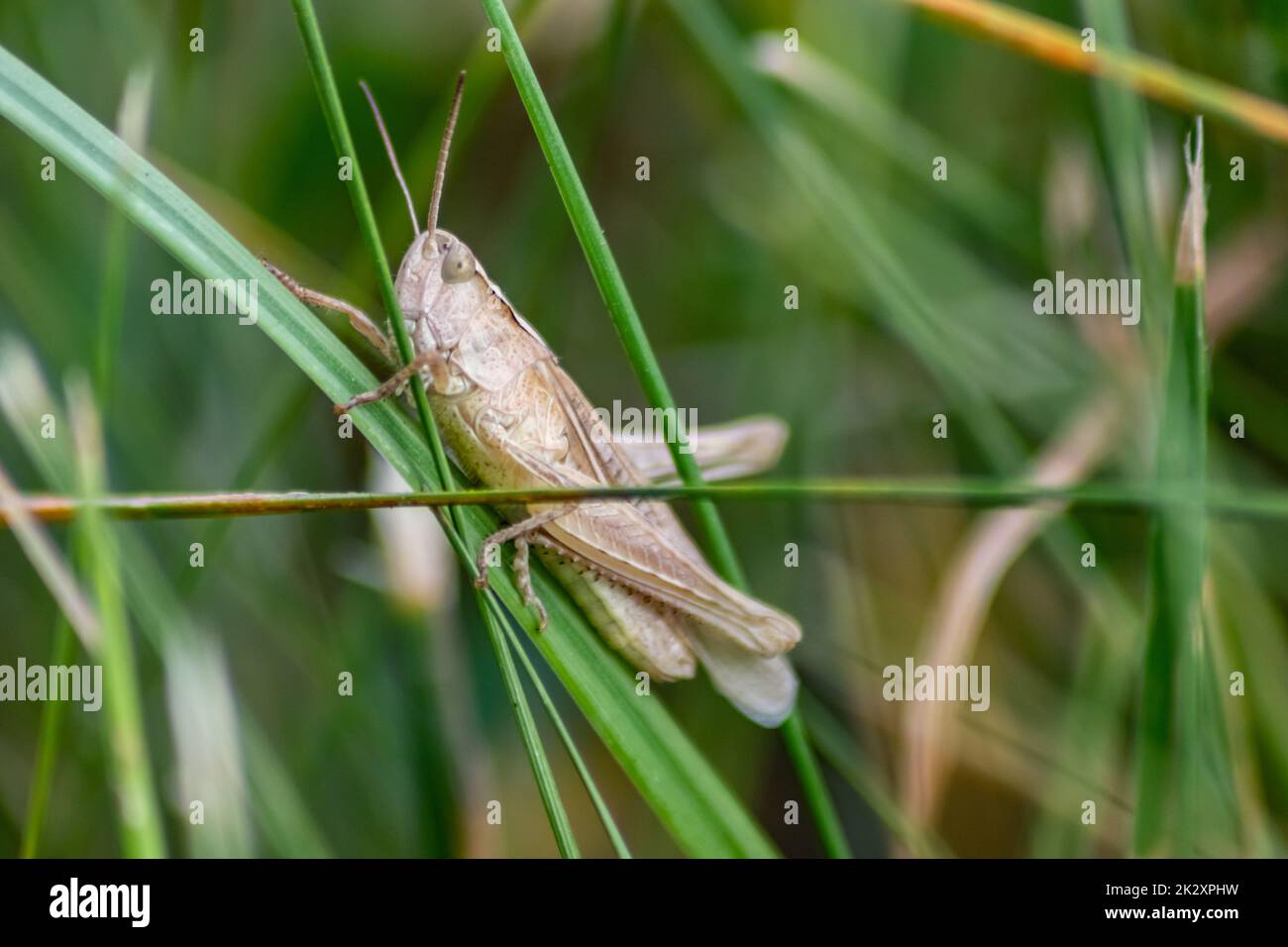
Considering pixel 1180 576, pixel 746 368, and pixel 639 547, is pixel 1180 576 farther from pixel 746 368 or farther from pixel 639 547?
pixel 746 368

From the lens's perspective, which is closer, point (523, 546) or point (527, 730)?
point (527, 730)

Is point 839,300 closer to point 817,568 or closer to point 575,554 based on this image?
point 817,568

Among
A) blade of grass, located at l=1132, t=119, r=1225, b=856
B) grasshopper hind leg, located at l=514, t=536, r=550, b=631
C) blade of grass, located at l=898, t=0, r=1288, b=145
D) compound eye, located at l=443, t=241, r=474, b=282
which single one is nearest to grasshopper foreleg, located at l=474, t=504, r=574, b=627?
grasshopper hind leg, located at l=514, t=536, r=550, b=631

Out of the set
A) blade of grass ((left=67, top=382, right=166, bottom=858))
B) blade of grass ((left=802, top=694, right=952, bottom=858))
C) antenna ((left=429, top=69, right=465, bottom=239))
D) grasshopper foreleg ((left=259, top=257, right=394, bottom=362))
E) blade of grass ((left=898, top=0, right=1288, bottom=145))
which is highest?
blade of grass ((left=898, top=0, right=1288, bottom=145))

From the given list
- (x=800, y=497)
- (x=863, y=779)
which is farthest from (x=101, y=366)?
(x=863, y=779)

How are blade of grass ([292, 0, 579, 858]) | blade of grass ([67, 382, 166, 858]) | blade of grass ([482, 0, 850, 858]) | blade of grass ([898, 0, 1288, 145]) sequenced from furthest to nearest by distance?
blade of grass ([898, 0, 1288, 145]) → blade of grass ([482, 0, 850, 858]) → blade of grass ([292, 0, 579, 858]) → blade of grass ([67, 382, 166, 858])

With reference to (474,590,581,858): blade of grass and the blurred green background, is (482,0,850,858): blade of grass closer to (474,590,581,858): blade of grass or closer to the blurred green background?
(474,590,581,858): blade of grass

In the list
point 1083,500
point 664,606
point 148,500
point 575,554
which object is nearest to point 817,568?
point 664,606
